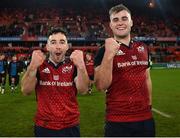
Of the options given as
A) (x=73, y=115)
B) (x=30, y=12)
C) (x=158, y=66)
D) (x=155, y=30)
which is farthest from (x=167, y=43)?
(x=73, y=115)

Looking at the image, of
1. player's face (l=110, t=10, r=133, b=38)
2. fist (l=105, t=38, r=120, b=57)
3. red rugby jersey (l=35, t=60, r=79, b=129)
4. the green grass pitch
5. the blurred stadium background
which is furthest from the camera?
the blurred stadium background

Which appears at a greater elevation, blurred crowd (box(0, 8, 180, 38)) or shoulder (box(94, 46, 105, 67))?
blurred crowd (box(0, 8, 180, 38))

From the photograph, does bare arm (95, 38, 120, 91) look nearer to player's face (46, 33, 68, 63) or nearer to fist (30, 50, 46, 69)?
player's face (46, 33, 68, 63)

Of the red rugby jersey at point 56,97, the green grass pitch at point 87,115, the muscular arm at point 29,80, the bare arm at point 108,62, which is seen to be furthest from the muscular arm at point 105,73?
the green grass pitch at point 87,115

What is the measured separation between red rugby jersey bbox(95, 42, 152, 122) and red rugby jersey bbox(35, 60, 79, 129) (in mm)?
496

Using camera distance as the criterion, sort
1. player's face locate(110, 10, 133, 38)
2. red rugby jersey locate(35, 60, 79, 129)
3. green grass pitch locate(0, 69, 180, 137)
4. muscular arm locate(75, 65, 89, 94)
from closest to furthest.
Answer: player's face locate(110, 10, 133, 38) → muscular arm locate(75, 65, 89, 94) → red rugby jersey locate(35, 60, 79, 129) → green grass pitch locate(0, 69, 180, 137)

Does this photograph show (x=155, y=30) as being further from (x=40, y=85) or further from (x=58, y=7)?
(x=40, y=85)

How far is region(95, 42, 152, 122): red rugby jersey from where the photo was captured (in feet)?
15.0

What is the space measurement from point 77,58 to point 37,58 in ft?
1.60

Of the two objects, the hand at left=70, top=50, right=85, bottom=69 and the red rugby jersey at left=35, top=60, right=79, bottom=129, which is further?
the red rugby jersey at left=35, top=60, right=79, bottom=129

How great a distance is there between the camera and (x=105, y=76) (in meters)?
4.37

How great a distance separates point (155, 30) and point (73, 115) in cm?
5354

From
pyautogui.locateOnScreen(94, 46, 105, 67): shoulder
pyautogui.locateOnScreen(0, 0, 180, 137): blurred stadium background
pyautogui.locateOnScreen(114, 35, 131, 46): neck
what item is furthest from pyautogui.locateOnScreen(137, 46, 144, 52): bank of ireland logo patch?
pyautogui.locateOnScreen(0, 0, 180, 137): blurred stadium background

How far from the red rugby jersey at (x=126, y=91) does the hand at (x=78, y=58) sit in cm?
19
